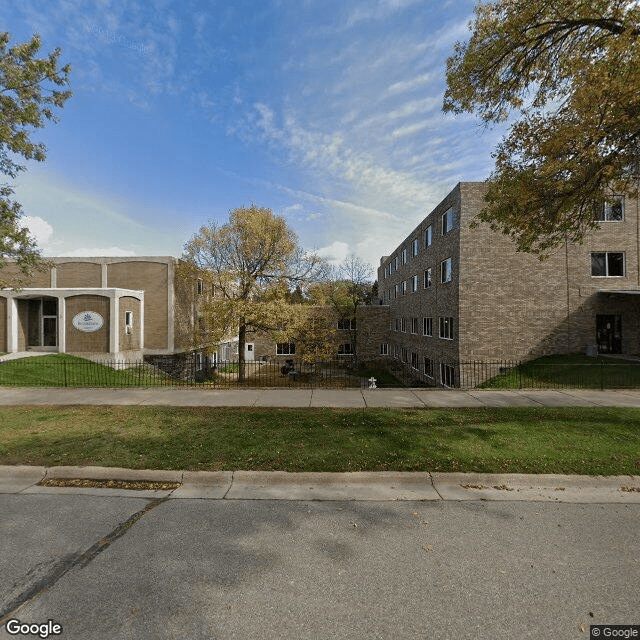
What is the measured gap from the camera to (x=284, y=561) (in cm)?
365

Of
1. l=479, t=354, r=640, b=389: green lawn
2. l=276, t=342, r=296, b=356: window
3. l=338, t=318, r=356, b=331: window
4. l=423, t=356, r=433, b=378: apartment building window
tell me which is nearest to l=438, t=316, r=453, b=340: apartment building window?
l=423, t=356, r=433, b=378: apartment building window

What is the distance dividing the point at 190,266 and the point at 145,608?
21.5 meters

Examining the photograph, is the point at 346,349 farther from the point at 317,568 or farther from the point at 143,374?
the point at 317,568

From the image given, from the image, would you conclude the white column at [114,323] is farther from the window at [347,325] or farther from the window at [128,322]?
the window at [347,325]

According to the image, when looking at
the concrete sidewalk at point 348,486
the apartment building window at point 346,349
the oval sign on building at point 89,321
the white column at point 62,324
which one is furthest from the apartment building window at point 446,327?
the white column at point 62,324

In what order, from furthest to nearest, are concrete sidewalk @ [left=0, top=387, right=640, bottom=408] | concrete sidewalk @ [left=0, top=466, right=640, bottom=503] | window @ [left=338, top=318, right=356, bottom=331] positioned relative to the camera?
window @ [left=338, top=318, right=356, bottom=331], concrete sidewalk @ [left=0, top=387, right=640, bottom=408], concrete sidewalk @ [left=0, top=466, right=640, bottom=503]

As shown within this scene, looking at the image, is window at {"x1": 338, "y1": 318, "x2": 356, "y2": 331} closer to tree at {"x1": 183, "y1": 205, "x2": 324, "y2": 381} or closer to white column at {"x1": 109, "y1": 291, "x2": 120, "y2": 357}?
tree at {"x1": 183, "y1": 205, "x2": 324, "y2": 381}

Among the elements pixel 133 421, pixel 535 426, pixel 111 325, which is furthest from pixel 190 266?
pixel 535 426

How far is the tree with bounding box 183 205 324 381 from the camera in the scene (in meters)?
21.2

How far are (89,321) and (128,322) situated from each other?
2301 millimetres

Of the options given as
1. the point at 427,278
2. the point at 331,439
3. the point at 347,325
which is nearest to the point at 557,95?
the point at 331,439

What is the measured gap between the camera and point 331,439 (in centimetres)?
709

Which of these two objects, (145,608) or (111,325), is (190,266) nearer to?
(111,325)

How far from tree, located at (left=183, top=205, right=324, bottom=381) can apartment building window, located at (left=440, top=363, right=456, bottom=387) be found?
956cm
